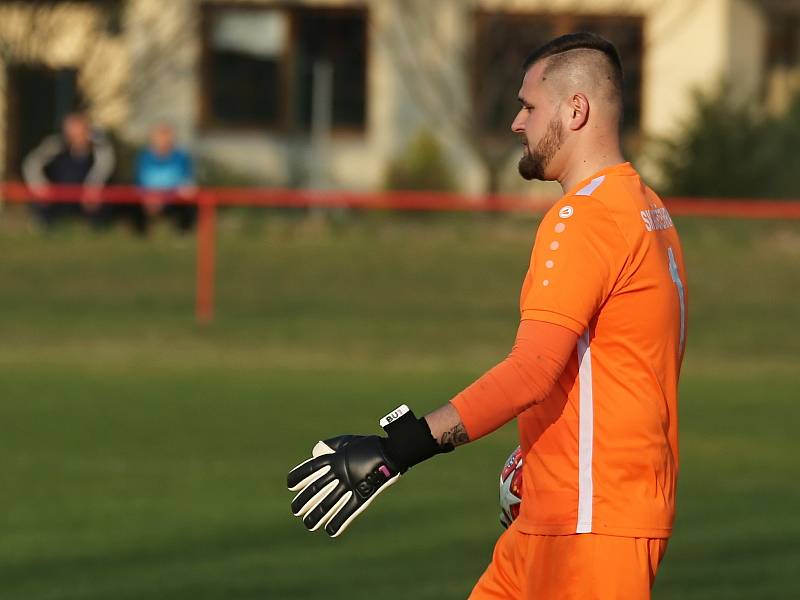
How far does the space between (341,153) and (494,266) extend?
10.3 metres

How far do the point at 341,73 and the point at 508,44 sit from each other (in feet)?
12.8

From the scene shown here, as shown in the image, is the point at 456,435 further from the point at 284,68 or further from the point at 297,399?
the point at 284,68

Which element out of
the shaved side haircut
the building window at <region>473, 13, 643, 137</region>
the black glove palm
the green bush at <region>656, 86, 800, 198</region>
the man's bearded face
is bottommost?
the green bush at <region>656, 86, 800, 198</region>

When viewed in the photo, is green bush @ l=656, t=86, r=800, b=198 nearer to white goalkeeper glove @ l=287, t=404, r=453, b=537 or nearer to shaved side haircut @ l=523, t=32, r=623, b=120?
shaved side haircut @ l=523, t=32, r=623, b=120

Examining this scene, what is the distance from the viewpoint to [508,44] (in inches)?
1226

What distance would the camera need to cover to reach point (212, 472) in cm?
1173

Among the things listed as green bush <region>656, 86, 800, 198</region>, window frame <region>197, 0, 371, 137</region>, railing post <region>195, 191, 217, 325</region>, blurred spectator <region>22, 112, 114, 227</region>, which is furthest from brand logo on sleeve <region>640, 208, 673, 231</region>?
window frame <region>197, 0, 371, 137</region>

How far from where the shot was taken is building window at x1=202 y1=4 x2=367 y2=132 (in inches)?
1315

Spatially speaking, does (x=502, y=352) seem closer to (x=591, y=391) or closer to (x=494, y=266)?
(x=494, y=266)

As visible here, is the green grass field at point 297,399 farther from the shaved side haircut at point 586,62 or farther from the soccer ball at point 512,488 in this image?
the shaved side haircut at point 586,62

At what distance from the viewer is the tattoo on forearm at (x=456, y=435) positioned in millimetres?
4117

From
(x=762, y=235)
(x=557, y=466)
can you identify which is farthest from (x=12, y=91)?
(x=557, y=466)

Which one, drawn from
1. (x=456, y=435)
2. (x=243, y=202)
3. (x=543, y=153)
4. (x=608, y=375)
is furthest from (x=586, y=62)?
(x=243, y=202)

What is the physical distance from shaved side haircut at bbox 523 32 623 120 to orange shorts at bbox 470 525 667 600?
102 cm
